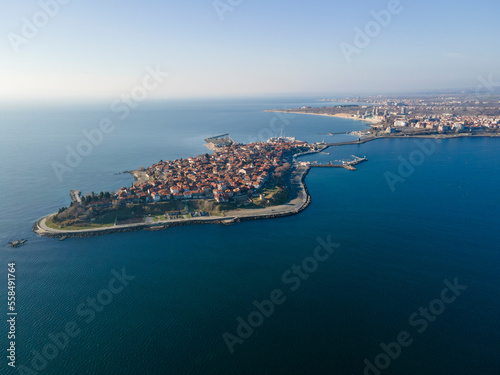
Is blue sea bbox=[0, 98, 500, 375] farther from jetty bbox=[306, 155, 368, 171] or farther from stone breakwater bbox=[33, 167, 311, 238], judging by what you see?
jetty bbox=[306, 155, 368, 171]

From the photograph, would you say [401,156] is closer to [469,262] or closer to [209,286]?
[469,262]

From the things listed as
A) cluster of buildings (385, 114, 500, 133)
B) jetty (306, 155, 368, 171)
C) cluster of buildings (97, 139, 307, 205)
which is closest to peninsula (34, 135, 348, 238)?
cluster of buildings (97, 139, 307, 205)

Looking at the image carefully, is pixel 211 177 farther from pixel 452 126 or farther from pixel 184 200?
pixel 452 126

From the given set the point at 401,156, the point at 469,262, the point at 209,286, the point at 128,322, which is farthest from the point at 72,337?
the point at 401,156

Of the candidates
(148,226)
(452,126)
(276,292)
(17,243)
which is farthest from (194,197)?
(452,126)

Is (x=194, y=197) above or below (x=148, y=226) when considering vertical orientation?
above

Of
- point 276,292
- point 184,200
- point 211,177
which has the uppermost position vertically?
point 211,177

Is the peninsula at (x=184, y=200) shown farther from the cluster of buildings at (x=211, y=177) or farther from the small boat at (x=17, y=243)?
the small boat at (x=17, y=243)
